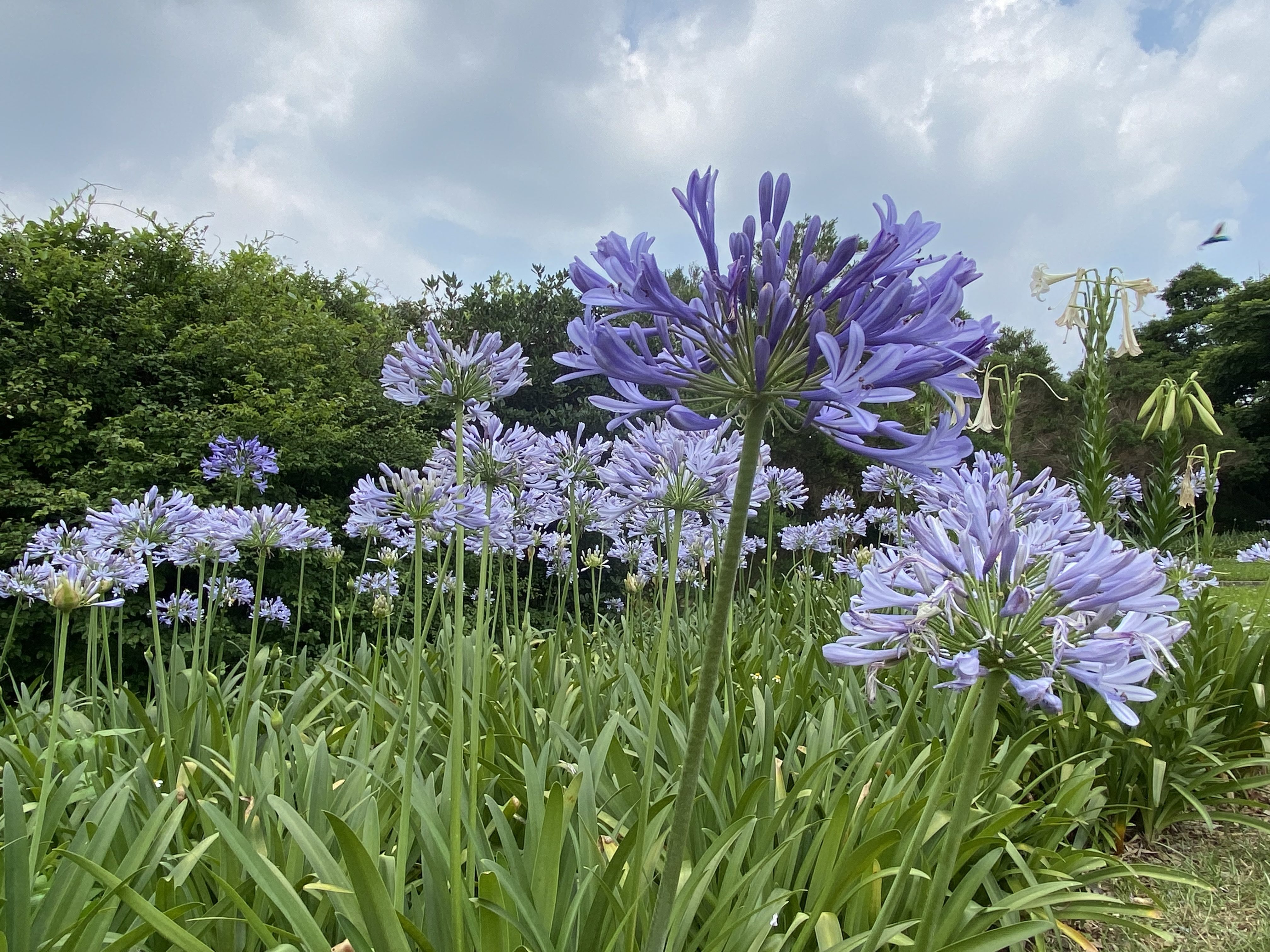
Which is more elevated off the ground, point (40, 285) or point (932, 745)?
point (40, 285)

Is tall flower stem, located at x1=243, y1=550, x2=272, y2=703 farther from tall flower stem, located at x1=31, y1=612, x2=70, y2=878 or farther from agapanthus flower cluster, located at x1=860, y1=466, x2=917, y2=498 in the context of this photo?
agapanthus flower cluster, located at x1=860, y1=466, x2=917, y2=498

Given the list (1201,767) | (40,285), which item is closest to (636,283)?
(1201,767)

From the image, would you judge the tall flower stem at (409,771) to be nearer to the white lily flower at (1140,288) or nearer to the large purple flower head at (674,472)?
the large purple flower head at (674,472)

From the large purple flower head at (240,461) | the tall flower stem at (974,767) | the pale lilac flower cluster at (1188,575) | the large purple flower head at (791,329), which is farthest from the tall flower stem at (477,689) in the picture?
the pale lilac flower cluster at (1188,575)

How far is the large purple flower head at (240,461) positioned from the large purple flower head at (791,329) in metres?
4.17

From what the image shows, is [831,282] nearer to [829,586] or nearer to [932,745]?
[932,745]

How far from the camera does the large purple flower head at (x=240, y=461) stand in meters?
4.54

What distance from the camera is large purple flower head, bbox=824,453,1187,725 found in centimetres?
101

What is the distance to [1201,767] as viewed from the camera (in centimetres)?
366

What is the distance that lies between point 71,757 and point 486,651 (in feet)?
5.56

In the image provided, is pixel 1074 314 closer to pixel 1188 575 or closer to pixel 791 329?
pixel 1188 575

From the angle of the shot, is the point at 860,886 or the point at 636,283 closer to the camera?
the point at 636,283

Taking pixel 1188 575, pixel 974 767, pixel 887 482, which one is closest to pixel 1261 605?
pixel 1188 575

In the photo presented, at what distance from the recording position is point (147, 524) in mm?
2857
